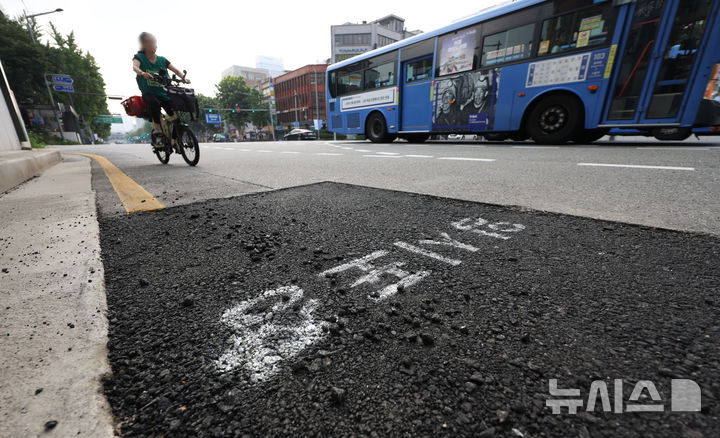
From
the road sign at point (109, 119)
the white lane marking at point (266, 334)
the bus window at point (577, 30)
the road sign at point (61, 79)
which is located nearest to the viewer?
the white lane marking at point (266, 334)

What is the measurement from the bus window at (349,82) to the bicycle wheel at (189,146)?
27.7ft

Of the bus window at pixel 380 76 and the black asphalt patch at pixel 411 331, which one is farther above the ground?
the bus window at pixel 380 76

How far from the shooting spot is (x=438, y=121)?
987 centimetres

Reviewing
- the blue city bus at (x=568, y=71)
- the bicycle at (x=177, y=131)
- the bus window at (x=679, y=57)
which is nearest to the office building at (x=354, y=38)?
the blue city bus at (x=568, y=71)

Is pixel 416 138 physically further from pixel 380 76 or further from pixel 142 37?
pixel 142 37

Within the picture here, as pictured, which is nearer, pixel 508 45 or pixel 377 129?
pixel 508 45

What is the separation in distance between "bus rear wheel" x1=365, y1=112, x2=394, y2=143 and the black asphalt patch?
10809 mm

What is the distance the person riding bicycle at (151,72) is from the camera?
485cm

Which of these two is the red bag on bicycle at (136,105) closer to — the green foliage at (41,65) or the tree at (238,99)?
the green foliage at (41,65)

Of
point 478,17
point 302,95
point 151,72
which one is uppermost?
point 302,95

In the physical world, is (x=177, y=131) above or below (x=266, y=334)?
above

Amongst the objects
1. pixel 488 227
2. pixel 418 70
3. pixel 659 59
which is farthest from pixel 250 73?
pixel 488 227

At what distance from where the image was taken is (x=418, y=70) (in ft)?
32.9

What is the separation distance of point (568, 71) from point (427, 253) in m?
7.84
